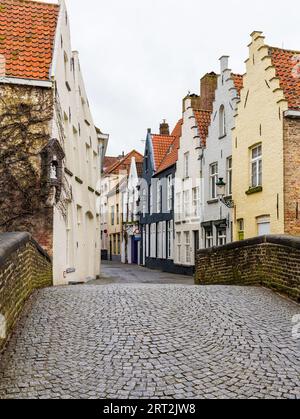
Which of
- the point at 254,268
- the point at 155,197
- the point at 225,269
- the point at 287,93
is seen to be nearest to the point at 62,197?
the point at 225,269

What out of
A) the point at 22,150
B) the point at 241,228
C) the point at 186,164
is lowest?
the point at 241,228

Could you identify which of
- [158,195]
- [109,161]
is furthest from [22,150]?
Answer: [109,161]

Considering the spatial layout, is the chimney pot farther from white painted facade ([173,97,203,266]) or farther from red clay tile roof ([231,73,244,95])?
white painted facade ([173,97,203,266])

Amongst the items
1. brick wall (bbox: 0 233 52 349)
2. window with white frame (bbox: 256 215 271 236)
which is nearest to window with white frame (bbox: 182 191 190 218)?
window with white frame (bbox: 256 215 271 236)

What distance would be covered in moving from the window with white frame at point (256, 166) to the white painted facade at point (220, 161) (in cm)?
226

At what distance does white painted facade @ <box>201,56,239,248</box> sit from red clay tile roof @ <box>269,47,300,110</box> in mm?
3075

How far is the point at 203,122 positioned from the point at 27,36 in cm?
1386

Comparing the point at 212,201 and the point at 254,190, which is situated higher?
the point at 254,190

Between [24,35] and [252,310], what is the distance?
38.0ft

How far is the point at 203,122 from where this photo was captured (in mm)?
26609

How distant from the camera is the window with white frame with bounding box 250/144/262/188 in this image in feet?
60.9

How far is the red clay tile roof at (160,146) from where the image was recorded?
3594 cm

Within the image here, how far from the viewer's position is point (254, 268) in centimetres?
1109

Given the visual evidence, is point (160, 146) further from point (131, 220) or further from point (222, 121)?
point (222, 121)
